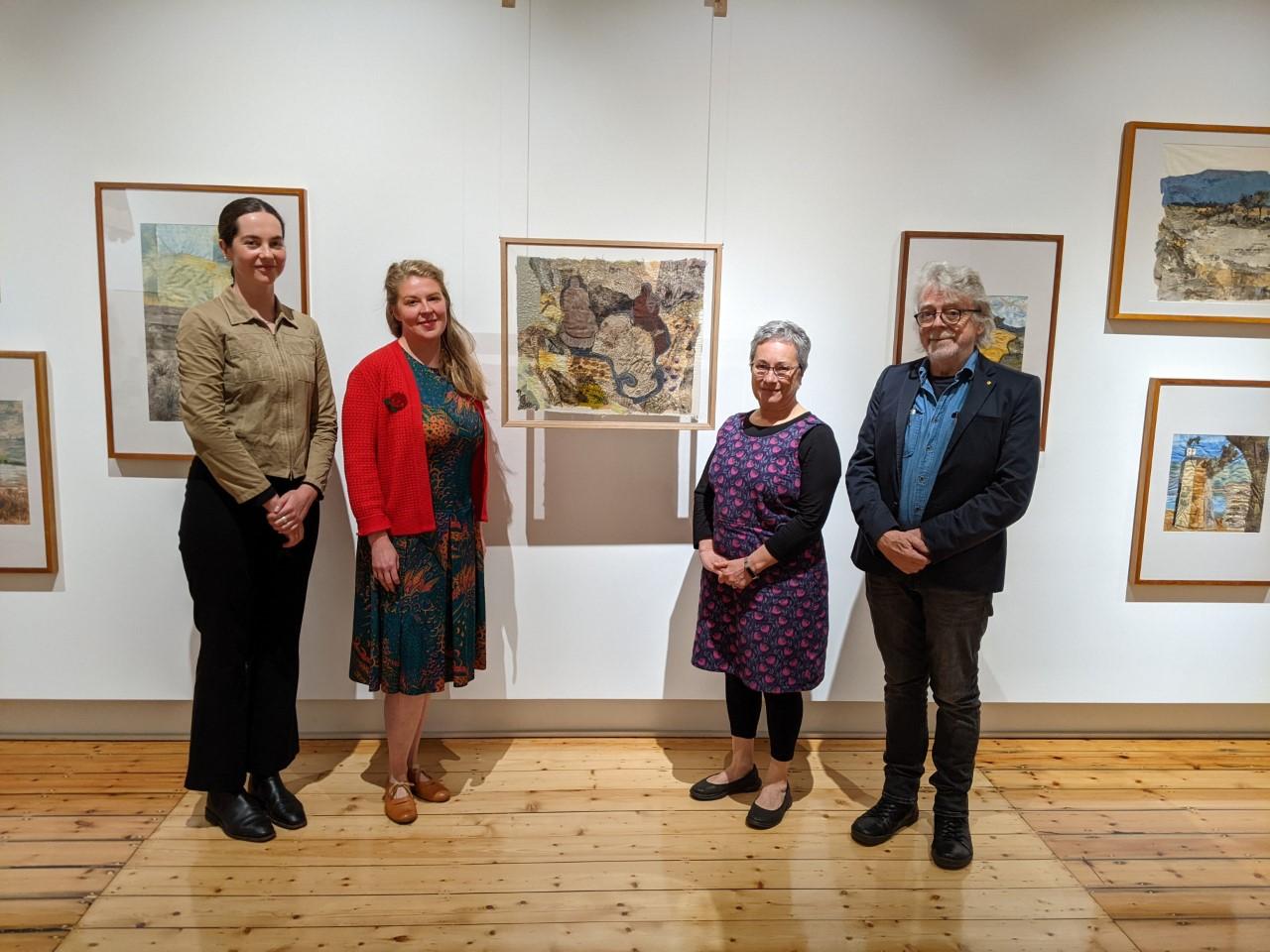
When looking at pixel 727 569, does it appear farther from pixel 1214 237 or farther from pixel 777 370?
pixel 1214 237

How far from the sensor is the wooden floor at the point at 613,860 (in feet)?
6.83

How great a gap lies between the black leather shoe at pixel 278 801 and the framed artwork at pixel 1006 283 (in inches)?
94.3

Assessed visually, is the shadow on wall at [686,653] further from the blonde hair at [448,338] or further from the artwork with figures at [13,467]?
the artwork with figures at [13,467]

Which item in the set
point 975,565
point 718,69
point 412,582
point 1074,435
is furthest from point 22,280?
point 1074,435

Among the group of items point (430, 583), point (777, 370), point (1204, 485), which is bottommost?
point (430, 583)

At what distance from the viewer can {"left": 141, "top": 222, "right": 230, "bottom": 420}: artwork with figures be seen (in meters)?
2.71

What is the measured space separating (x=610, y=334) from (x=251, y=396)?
1066 mm

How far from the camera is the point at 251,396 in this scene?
232cm

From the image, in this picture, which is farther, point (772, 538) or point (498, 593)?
→ point (498, 593)

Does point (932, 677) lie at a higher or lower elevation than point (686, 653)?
higher

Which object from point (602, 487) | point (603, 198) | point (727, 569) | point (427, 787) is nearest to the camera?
point (727, 569)

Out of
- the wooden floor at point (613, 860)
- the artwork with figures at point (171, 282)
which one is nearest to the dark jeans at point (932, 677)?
the wooden floor at point (613, 860)

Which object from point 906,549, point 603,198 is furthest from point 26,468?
point 906,549

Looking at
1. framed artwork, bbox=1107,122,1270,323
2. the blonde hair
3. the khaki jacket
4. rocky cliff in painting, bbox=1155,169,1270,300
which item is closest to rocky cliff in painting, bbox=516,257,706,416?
the blonde hair
